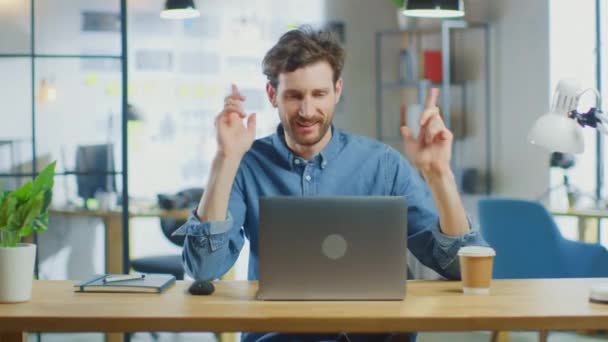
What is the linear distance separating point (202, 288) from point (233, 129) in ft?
1.34

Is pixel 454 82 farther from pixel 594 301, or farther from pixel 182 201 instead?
pixel 594 301

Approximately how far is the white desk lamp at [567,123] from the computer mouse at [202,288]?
856 millimetres

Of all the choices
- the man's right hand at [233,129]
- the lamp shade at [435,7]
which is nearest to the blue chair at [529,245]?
the lamp shade at [435,7]

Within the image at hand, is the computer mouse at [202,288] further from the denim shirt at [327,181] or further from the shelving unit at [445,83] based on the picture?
the shelving unit at [445,83]

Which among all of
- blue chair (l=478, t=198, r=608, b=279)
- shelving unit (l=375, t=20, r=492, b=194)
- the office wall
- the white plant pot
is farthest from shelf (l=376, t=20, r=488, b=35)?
the white plant pot

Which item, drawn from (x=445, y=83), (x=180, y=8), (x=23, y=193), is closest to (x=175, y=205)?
(x=180, y=8)

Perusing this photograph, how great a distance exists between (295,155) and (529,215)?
2266 millimetres

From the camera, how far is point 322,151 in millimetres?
2666

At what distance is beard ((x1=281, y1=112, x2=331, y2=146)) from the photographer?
2.61m

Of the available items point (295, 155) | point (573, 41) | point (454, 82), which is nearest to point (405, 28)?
point (454, 82)

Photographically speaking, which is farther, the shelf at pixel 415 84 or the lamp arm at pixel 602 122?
the shelf at pixel 415 84

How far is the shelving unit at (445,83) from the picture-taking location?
7.69m

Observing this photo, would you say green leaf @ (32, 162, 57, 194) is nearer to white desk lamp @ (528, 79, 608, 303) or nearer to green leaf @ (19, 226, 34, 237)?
green leaf @ (19, 226, 34, 237)

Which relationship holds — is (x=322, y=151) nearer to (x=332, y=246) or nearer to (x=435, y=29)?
(x=332, y=246)
